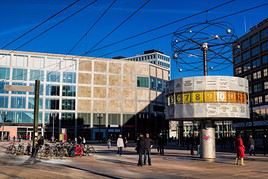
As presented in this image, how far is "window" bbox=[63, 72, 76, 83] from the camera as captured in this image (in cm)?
8881

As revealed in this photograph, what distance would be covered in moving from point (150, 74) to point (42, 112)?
2994 cm

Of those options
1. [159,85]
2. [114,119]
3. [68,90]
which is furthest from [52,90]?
[159,85]

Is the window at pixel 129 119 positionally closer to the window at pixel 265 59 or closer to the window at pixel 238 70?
the window at pixel 238 70

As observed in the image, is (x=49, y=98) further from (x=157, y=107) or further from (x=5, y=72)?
(x=157, y=107)

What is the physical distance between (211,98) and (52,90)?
221 ft

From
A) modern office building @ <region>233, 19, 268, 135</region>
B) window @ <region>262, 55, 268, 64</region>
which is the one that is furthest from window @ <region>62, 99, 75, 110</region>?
window @ <region>262, 55, 268, 64</region>

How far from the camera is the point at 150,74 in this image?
9850cm

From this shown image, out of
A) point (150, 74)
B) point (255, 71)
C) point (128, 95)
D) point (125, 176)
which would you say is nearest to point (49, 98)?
point (128, 95)

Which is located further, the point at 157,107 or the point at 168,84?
the point at 157,107

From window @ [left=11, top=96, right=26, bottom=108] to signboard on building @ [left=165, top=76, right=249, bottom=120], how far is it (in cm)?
6558

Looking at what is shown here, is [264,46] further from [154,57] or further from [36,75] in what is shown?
[154,57]

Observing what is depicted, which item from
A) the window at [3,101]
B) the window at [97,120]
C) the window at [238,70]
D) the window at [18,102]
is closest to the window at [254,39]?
the window at [238,70]

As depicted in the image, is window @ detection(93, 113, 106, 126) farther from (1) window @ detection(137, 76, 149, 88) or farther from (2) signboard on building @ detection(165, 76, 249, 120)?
(2) signboard on building @ detection(165, 76, 249, 120)

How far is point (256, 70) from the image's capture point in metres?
83.4
